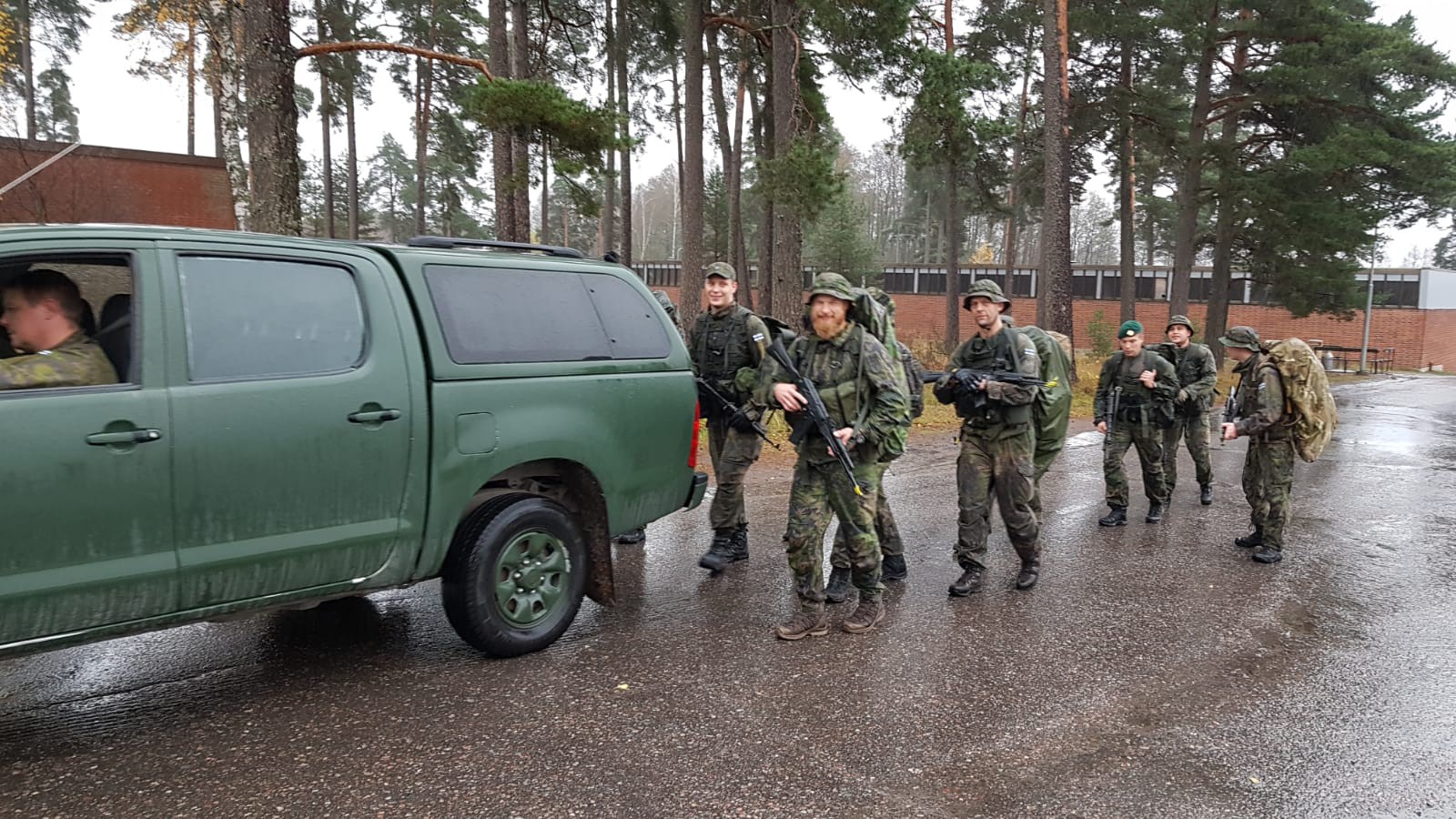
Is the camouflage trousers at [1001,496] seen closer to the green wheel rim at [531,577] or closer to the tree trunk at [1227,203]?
the green wheel rim at [531,577]

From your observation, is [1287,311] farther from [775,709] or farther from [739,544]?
[775,709]

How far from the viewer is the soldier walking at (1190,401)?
8.07 m

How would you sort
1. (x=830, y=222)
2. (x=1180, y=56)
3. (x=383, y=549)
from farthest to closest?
(x=830, y=222), (x=1180, y=56), (x=383, y=549)

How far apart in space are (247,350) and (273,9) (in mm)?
5871

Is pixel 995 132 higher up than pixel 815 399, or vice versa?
pixel 995 132

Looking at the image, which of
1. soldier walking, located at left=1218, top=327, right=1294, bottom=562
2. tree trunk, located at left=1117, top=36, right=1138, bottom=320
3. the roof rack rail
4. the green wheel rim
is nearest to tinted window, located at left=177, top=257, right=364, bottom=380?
the roof rack rail

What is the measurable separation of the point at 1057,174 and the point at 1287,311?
74.0ft

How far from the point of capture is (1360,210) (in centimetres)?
2109

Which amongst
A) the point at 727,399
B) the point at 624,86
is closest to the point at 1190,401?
the point at 727,399

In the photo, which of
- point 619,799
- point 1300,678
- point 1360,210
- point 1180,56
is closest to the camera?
point 619,799

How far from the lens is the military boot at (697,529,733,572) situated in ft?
18.6

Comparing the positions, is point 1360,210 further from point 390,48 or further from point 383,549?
point 383,549

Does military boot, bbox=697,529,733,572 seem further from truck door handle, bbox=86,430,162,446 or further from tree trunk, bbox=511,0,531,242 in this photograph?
tree trunk, bbox=511,0,531,242

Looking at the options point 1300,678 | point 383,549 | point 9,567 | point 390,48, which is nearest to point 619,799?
point 383,549
